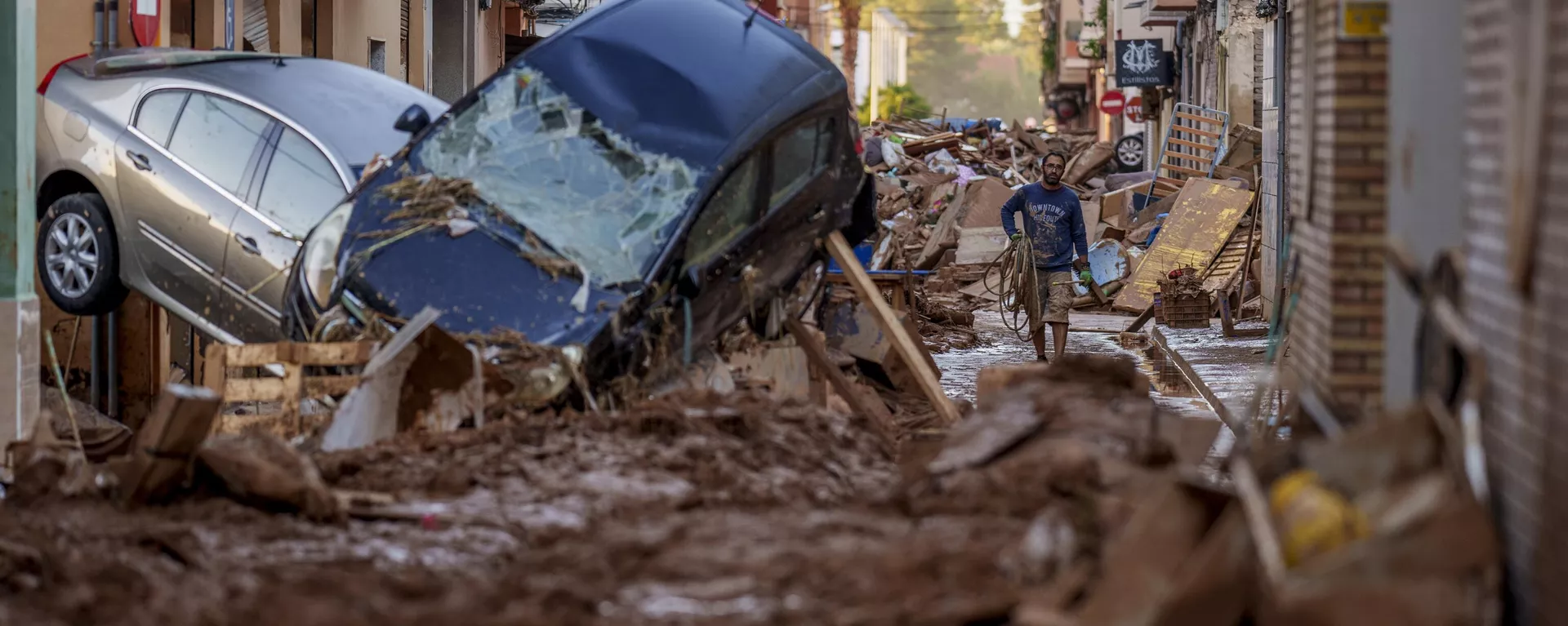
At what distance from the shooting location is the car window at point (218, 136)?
35.3 feet

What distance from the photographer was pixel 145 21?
13.2m

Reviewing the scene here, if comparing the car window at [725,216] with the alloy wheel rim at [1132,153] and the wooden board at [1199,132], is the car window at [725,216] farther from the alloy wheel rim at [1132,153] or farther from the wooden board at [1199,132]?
A: the alloy wheel rim at [1132,153]

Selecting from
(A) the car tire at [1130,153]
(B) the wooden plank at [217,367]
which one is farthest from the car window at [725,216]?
(A) the car tire at [1130,153]

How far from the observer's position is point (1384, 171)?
22.6ft

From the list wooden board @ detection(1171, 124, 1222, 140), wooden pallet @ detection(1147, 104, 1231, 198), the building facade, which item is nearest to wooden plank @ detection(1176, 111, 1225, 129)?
wooden pallet @ detection(1147, 104, 1231, 198)

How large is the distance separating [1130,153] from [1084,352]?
29.3 meters

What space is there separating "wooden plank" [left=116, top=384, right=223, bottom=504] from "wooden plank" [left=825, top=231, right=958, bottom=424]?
380cm

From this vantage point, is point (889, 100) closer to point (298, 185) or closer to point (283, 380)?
point (298, 185)

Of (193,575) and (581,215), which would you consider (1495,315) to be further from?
(581,215)

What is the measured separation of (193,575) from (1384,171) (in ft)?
13.7

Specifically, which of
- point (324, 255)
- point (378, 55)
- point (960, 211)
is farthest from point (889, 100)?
point (324, 255)

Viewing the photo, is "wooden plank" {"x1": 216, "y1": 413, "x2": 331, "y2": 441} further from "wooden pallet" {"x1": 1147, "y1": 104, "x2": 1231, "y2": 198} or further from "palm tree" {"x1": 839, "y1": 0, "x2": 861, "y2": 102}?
"palm tree" {"x1": 839, "y1": 0, "x2": 861, "y2": 102}

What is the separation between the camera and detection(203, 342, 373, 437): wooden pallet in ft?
27.4

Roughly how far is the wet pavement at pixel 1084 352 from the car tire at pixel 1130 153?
2225 cm
